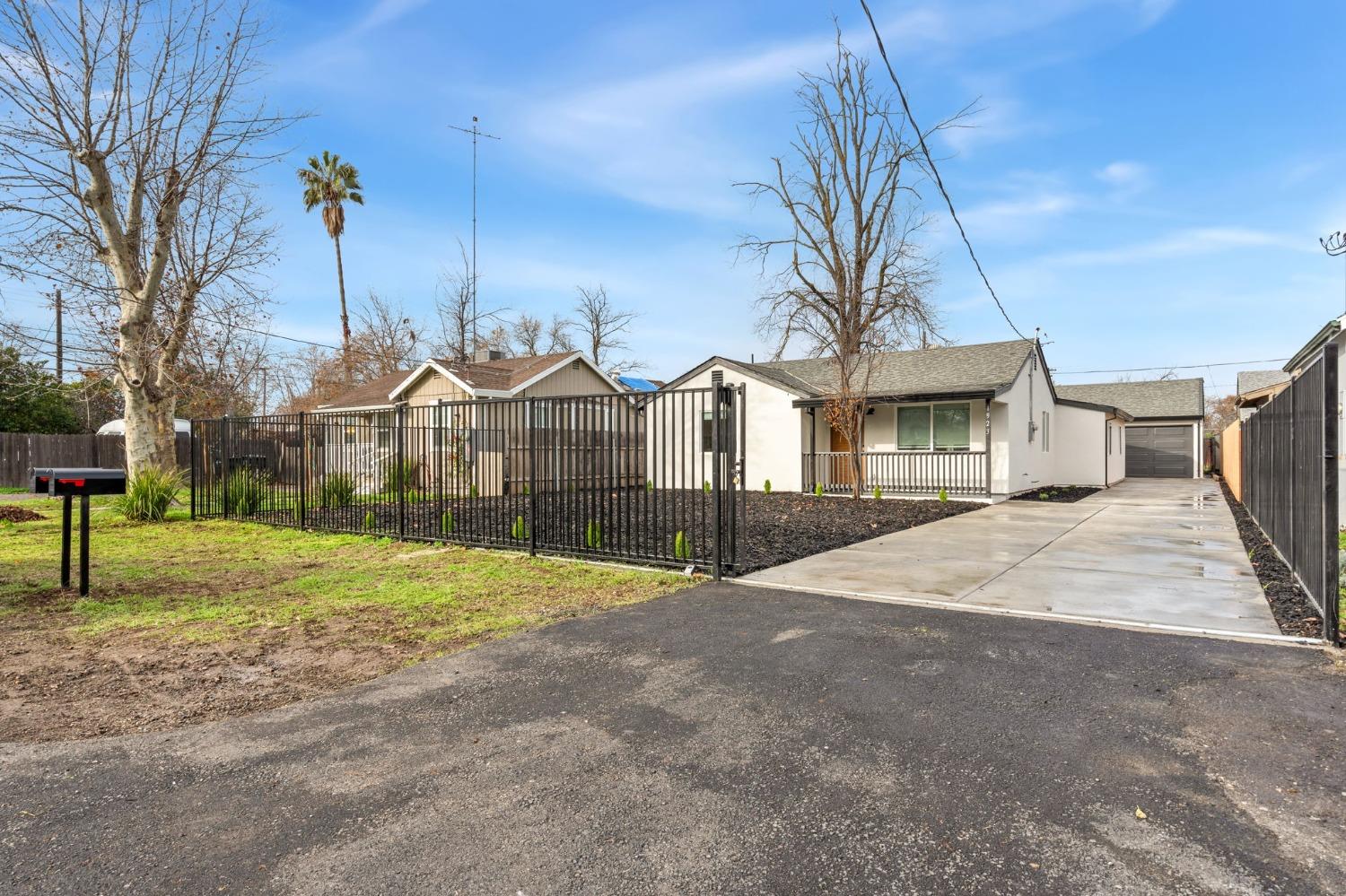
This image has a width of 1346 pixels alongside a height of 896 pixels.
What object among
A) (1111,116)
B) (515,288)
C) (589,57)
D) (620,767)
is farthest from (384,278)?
(620,767)

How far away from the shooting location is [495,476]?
11.0 metres

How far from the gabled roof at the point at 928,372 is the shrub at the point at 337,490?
1010 cm

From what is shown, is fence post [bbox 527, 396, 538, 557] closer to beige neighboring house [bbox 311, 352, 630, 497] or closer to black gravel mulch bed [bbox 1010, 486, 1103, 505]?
beige neighboring house [bbox 311, 352, 630, 497]

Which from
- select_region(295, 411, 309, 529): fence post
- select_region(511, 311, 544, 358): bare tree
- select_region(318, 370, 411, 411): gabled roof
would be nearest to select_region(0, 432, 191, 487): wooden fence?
select_region(318, 370, 411, 411): gabled roof

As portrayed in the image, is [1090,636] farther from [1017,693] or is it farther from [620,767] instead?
[620,767]

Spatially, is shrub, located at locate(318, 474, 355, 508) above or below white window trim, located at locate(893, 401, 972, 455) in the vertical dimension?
below

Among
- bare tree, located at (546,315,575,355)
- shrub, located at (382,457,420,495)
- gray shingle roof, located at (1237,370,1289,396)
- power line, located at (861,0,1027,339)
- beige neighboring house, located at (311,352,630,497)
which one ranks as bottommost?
shrub, located at (382,457,420,495)

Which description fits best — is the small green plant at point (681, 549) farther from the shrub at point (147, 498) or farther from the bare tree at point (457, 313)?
the bare tree at point (457, 313)

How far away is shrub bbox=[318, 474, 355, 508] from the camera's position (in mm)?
10859

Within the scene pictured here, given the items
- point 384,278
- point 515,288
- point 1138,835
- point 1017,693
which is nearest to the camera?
point 1138,835

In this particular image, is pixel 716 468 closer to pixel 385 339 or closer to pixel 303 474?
pixel 303 474

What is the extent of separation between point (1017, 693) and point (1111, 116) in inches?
455

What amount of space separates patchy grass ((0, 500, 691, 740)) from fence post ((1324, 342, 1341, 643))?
4.64 metres

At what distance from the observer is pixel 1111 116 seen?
11289mm
